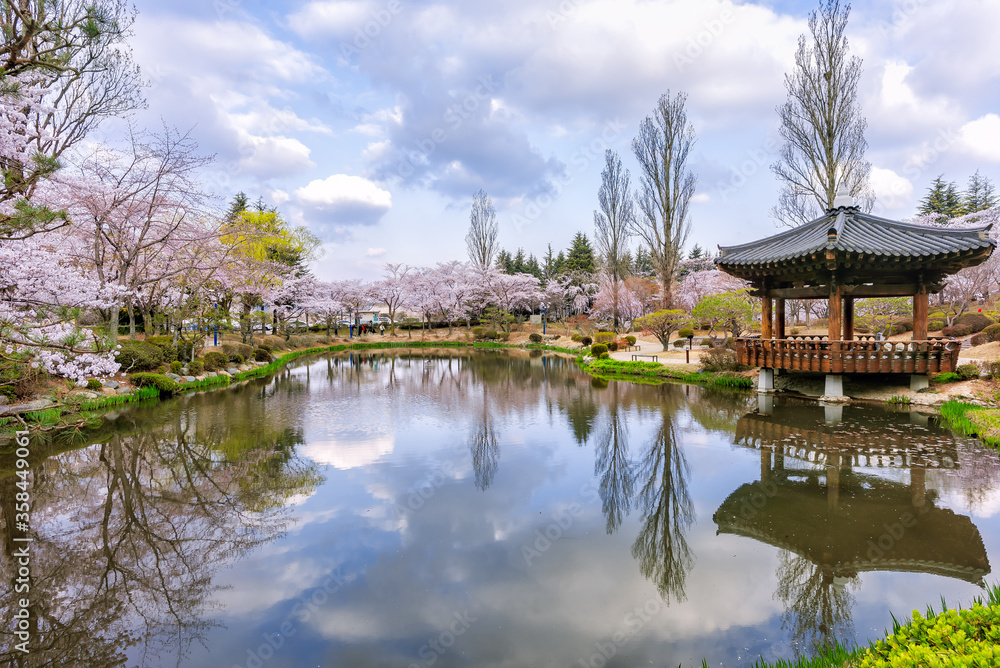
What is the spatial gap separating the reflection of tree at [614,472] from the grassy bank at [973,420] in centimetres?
577

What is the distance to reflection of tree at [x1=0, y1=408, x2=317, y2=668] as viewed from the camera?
350 centimetres

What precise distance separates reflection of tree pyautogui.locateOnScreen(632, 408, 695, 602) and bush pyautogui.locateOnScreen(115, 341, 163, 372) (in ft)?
46.3

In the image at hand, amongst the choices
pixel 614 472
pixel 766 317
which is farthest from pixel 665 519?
pixel 766 317

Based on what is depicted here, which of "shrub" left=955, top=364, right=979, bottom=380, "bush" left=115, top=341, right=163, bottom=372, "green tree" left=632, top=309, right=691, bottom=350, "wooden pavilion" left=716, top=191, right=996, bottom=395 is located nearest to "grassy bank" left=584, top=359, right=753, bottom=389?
"wooden pavilion" left=716, top=191, right=996, bottom=395

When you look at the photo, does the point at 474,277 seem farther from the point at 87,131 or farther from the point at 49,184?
the point at 49,184

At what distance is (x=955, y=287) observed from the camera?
19.3 metres

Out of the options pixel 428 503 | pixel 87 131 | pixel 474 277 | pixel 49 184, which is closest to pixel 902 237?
pixel 428 503

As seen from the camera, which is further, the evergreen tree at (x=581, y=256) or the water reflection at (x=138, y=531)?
the evergreen tree at (x=581, y=256)

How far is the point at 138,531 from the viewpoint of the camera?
202 inches

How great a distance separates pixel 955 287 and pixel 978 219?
2719 mm

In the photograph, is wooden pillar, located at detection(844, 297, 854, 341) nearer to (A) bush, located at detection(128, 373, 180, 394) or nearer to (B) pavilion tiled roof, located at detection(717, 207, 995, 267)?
(B) pavilion tiled roof, located at detection(717, 207, 995, 267)

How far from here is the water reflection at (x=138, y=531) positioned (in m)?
3.51

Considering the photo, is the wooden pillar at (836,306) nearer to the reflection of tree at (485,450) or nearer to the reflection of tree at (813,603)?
the reflection of tree at (485,450)

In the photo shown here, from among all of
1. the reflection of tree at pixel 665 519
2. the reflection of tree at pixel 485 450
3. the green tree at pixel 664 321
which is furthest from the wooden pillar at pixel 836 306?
the green tree at pixel 664 321
